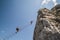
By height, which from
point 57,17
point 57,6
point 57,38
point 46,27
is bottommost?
point 57,38

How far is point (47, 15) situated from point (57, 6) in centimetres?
1018

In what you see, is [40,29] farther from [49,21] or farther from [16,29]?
[16,29]

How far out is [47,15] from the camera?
260ft

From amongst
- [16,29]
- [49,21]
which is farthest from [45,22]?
[16,29]

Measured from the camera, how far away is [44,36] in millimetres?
66062

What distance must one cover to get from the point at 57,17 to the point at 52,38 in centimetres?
1515

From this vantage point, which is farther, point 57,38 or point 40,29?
point 40,29

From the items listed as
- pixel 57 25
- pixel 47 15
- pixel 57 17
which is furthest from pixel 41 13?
pixel 57 25

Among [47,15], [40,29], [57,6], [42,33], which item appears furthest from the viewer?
[57,6]

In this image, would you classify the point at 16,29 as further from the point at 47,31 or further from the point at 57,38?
the point at 57,38

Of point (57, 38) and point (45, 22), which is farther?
point (45, 22)

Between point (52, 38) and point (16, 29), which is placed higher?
point (16, 29)

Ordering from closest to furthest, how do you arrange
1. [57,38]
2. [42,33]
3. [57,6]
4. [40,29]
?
[57,38] → [42,33] → [40,29] → [57,6]

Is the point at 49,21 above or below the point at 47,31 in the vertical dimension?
Result: above
